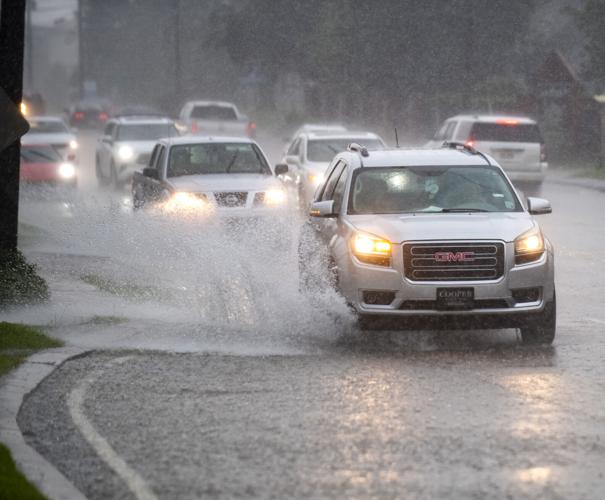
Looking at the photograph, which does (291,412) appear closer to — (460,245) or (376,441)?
(376,441)

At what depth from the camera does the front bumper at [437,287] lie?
11.9 m

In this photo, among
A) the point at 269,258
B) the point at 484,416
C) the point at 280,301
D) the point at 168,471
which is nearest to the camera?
the point at 168,471

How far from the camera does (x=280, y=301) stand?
14016mm

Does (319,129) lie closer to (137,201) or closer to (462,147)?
(137,201)

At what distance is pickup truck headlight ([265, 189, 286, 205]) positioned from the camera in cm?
2088

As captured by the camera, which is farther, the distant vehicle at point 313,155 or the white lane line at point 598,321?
the distant vehicle at point 313,155

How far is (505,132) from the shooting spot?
1304 inches

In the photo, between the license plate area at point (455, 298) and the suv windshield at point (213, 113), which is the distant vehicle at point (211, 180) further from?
the suv windshield at point (213, 113)

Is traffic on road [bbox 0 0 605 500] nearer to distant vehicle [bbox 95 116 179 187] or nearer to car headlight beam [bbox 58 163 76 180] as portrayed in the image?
car headlight beam [bbox 58 163 76 180]

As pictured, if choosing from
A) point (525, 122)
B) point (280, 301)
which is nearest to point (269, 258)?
point (280, 301)

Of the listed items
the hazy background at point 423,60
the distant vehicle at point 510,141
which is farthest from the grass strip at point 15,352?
the hazy background at point 423,60

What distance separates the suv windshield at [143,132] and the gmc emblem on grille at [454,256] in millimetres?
24766

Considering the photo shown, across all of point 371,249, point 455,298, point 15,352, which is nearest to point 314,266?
point 371,249

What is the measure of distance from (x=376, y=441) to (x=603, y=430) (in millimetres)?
1400
